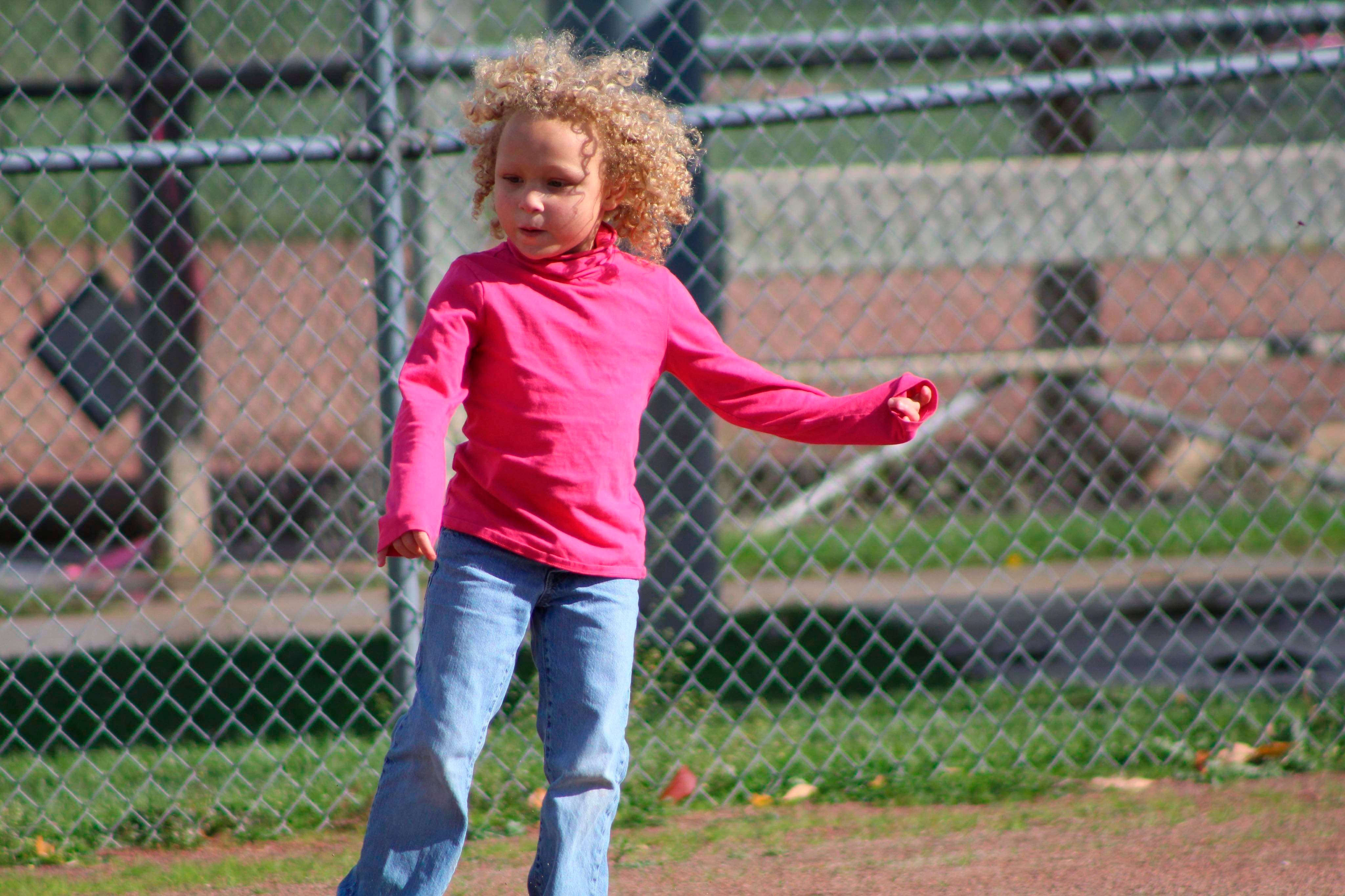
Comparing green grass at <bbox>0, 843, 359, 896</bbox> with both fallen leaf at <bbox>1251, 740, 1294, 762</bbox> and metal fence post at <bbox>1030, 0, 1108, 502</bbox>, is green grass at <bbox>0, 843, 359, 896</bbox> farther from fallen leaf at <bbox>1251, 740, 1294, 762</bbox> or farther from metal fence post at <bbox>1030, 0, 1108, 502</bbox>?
metal fence post at <bbox>1030, 0, 1108, 502</bbox>

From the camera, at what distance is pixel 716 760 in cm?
322

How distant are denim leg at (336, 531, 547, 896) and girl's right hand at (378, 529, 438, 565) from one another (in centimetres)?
21

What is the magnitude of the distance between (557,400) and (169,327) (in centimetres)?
375

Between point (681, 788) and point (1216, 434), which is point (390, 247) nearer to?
point (681, 788)

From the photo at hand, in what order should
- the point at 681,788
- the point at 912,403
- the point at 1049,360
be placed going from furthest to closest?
the point at 1049,360, the point at 681,788, the point at 912,403

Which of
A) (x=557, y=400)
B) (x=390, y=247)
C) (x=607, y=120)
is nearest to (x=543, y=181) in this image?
(x=607, y=120)

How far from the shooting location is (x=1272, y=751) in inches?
129

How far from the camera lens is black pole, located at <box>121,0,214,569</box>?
490 cm

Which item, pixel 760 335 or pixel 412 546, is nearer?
pixel 412 546

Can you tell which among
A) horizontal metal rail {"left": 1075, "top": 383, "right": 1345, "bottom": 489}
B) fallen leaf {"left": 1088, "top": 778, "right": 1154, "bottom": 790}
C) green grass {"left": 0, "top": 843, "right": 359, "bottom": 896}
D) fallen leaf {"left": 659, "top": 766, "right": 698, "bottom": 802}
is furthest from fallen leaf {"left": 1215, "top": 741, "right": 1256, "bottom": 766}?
horizontal metal rail {"left": 1075, "top": 383, "right": 1345, "bottom": 489}

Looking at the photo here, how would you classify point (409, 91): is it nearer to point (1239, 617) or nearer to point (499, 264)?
point (499, 264)

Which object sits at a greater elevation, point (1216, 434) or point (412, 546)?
point (1216, 434)

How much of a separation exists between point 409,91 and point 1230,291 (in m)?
6.34

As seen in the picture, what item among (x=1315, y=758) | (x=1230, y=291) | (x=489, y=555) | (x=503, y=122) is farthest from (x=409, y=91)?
(x=1230, y=291)
